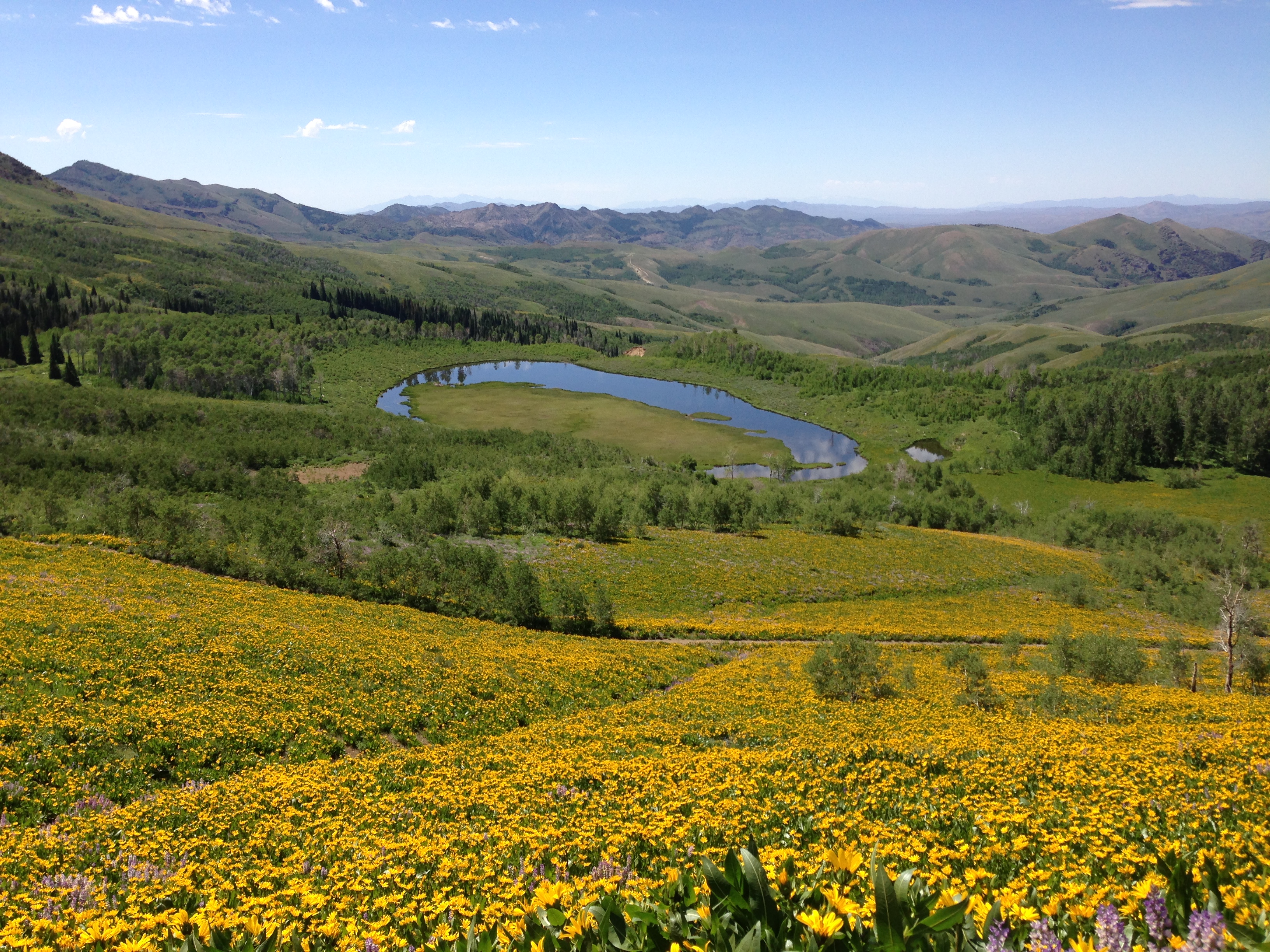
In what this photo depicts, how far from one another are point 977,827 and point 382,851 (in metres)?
8.44

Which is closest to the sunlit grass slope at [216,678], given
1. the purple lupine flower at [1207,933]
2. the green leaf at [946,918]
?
the green leaf at [946,918]

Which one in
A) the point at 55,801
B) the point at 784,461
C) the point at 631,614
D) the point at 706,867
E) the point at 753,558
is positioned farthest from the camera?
the point at 784,461

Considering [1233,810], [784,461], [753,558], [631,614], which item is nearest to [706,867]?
[1233,810]

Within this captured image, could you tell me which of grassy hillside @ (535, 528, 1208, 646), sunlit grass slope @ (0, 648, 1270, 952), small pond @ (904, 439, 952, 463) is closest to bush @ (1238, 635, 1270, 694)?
grassy hillside @ (535, 528, 1208, 646)

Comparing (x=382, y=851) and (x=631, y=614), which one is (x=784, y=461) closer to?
(x=631, y=614)

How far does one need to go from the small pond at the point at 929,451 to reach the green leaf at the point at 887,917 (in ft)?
528

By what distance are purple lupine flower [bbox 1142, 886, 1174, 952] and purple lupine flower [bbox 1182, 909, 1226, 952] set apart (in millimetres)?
142

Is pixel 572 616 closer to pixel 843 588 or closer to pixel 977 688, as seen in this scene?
pixel 977 688

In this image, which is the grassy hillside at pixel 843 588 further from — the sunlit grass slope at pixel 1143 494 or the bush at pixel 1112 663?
the sunlit grass slope at pixel 1143 494

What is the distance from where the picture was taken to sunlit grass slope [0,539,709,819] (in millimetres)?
15898

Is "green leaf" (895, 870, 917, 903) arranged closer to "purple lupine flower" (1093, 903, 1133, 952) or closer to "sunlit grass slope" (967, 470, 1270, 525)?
"purple lupine flower" (1093, 903, 1133, 952)

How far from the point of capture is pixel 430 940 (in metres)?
5.80

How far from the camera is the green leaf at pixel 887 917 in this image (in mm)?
3631

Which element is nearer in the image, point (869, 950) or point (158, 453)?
point (869, 950)
